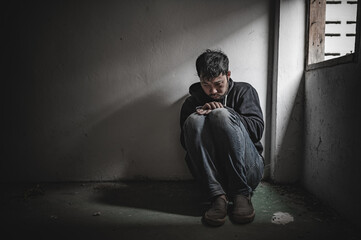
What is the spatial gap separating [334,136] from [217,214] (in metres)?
0.97

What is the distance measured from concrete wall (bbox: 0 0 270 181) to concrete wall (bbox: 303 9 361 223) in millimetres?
519

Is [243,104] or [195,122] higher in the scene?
[243,104]

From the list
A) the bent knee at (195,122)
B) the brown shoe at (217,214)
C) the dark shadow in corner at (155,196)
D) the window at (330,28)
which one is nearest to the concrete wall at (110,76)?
the dark shadow in corner at (155,196)

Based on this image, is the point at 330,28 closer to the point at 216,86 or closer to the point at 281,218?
the point at 216,86

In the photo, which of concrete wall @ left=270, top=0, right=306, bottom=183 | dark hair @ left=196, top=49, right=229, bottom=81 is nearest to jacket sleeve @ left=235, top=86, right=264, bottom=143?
dark hair @ left=196, top=49, right=229, bottom=81

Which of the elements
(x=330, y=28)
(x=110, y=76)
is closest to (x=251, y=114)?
(x=330, y=28)

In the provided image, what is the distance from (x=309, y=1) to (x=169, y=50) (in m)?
1.26

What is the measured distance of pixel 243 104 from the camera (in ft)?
6.04

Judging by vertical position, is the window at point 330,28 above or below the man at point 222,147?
above

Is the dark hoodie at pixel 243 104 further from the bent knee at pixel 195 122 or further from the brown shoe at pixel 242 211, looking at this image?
the brown shoe at pixel 242 211

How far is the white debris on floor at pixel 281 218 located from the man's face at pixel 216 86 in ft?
3.04

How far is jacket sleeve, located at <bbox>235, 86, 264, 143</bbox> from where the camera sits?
1764mm

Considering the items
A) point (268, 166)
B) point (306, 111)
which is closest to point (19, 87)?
point (268, 166)

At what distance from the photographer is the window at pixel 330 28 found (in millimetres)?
2014
